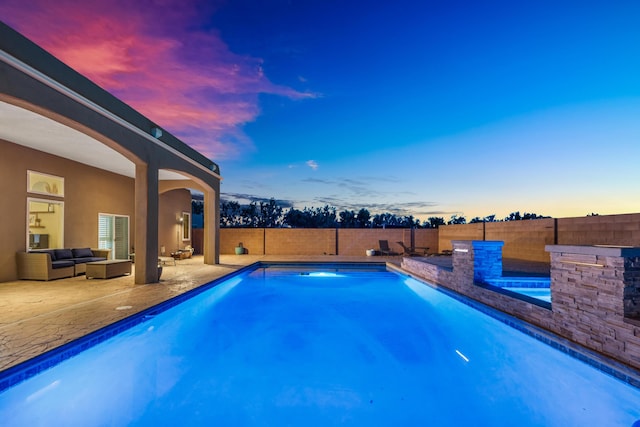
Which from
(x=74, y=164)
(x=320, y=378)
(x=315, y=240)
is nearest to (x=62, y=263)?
(x=74, y=164)

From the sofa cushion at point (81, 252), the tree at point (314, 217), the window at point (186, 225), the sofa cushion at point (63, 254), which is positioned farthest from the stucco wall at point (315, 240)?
the tree at point (314, 217)

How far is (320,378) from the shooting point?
3.86 metres

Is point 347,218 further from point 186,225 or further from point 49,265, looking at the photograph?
point 49,265

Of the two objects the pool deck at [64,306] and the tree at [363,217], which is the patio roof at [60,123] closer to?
the pool deck at [64,306]

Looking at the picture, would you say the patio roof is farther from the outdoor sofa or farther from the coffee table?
the coffee table

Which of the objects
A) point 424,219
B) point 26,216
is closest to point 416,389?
point 26,216

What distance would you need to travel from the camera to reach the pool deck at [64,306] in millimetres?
3471

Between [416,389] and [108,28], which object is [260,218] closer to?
[108,28]

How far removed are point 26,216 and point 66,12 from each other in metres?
4.78

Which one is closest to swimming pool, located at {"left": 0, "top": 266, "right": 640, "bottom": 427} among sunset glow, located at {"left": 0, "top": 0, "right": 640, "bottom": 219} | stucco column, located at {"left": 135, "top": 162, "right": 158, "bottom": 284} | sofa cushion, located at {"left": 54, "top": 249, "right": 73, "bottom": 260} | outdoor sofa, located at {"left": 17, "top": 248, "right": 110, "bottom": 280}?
stucco column, located at {"left": 135, "top": 162, "right": 158, "bottom": 284}

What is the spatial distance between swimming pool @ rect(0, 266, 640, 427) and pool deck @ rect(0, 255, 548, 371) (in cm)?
30

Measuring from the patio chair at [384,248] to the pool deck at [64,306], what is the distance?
932 cm

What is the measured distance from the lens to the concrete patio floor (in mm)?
3471

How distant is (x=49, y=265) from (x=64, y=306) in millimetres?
3294
